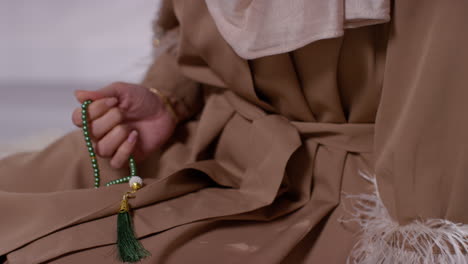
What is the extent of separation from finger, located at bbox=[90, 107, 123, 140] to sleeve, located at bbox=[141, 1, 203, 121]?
107mm

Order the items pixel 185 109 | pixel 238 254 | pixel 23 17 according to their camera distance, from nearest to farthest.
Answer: pixel 238 254 → pixel 185 109 → pixel 23 17

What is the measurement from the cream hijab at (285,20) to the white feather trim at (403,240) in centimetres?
16

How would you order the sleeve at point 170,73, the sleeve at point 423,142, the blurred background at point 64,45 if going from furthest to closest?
the blurred background at point 64,45 < the sleeve at point 170,73 < the sleeve at point 423,142

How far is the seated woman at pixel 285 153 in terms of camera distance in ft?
1.46

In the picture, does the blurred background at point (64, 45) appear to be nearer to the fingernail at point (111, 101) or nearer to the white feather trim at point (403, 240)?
the fingernail at point (111, 101)

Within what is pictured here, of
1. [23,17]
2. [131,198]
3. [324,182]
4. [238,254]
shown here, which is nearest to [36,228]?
[131,198]

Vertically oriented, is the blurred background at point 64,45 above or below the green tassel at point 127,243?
below

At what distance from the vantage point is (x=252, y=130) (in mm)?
597

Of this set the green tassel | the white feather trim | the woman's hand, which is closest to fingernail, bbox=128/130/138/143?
the woman's hand

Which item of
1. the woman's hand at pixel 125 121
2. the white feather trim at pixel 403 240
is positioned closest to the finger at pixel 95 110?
the woman's hand at pixel 125 121

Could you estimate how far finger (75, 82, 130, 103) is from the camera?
616 millimetres

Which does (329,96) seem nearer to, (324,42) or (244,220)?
(324,42)

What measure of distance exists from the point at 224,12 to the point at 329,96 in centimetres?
14

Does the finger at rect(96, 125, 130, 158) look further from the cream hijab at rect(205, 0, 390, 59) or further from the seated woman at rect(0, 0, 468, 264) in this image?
the cream hijab at rect(205, 0, 390, 59)
